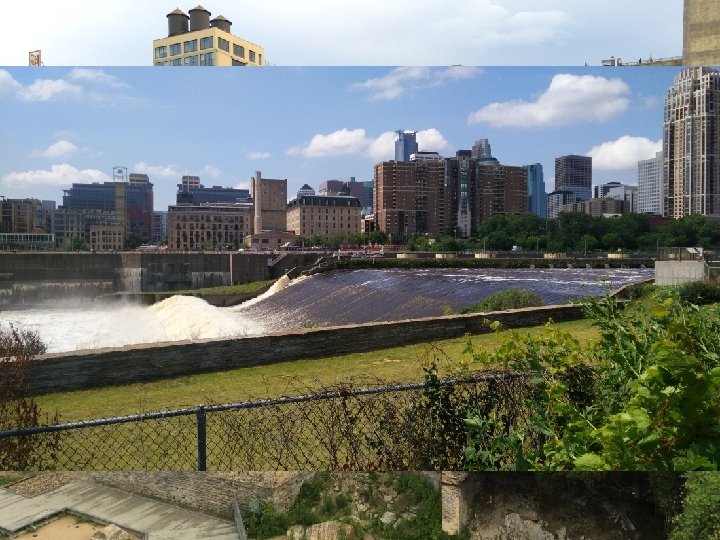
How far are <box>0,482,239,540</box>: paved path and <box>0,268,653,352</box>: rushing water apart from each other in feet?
2.17

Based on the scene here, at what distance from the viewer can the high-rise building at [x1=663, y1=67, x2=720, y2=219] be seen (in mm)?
3125

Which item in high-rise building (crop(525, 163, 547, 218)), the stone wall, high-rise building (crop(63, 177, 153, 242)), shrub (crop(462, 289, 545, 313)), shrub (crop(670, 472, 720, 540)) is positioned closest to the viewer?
shrub (crop(670, 472, 720, 540))

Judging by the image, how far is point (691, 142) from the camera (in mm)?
3154

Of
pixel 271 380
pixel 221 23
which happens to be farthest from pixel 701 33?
pixel 271 380

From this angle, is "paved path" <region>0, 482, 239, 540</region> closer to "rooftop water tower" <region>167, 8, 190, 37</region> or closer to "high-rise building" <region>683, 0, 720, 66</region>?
"rooftop water tower" <region>167, 8, 190, 37</region>

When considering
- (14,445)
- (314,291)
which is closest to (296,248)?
(314,291)

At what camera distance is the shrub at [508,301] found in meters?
3.48

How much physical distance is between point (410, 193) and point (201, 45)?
3.88ft

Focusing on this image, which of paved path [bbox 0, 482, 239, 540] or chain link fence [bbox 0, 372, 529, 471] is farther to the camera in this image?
chain link fence [bbox 0, 372, 529, 471]

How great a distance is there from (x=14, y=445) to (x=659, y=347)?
2.82 m

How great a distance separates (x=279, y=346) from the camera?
3547 millimetres

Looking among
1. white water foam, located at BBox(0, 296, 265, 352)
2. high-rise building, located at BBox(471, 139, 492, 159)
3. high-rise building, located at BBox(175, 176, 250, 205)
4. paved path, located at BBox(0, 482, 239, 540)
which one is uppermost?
high-rise building, located at BBox(471, 139, 492, 159)

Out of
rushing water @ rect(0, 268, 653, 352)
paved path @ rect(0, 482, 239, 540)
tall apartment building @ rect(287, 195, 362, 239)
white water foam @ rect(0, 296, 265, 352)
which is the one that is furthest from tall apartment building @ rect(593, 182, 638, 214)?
paved path @ rect(0, 482, 239, 540)

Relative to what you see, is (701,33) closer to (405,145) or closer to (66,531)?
(405,145)
